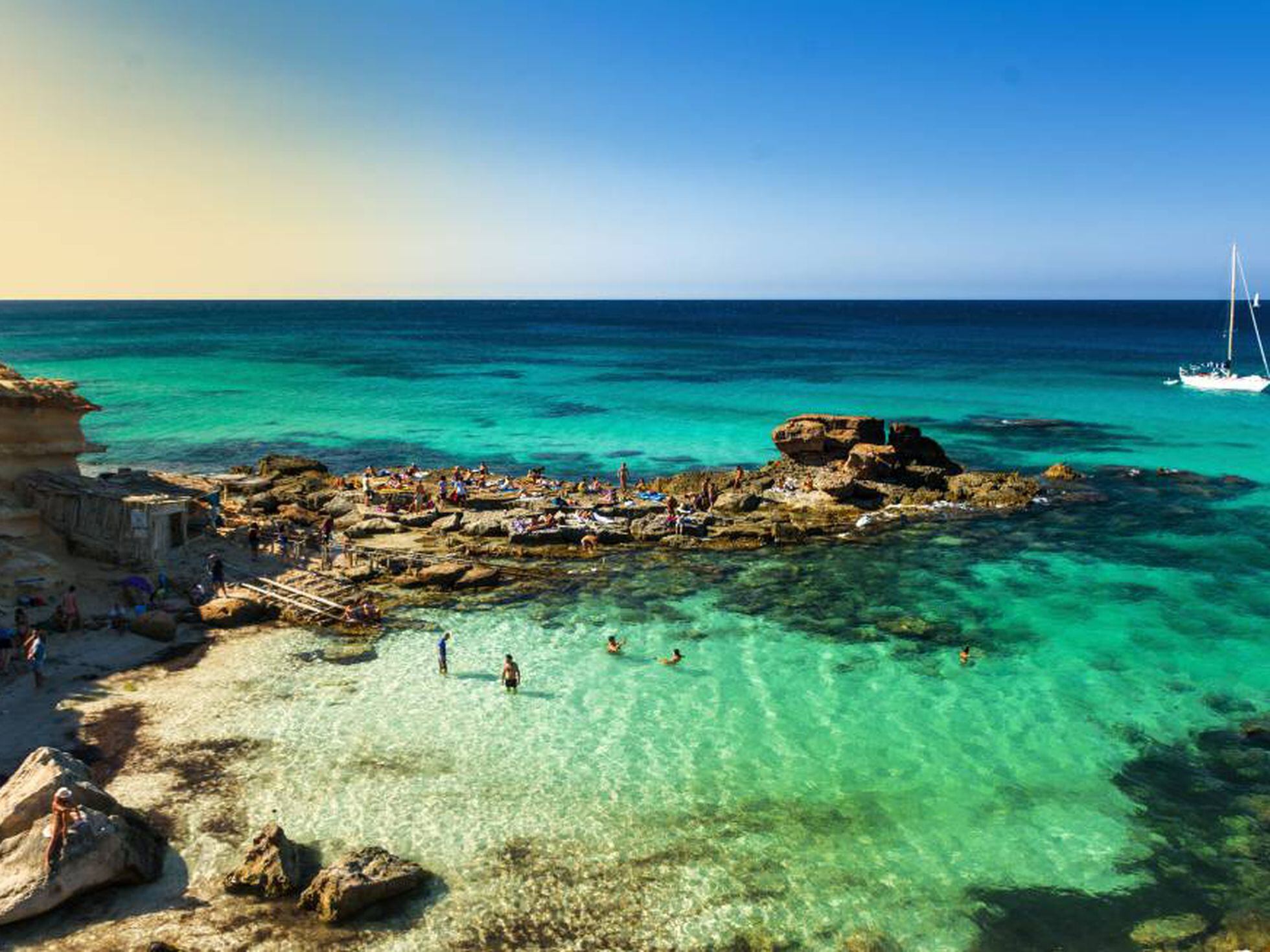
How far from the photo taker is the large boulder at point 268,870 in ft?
44.8

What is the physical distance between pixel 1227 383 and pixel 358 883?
87096mm

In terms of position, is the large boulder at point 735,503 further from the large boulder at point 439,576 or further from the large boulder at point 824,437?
the large boulder at point 439,576

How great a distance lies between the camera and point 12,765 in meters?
16.8

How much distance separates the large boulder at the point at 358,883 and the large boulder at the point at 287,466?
105 ft

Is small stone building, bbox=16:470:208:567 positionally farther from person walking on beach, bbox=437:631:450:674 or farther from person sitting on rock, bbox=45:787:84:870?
person sitting on rock, bbox=45:787:84:870

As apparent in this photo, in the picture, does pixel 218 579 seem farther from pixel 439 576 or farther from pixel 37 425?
pixel 37 425

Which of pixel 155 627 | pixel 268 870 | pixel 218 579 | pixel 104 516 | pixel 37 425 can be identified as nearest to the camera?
pixel 268 870

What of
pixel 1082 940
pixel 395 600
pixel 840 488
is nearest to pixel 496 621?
pixel 395 600

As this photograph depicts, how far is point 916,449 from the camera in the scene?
43.1 meters

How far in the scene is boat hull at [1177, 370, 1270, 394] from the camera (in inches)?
2921

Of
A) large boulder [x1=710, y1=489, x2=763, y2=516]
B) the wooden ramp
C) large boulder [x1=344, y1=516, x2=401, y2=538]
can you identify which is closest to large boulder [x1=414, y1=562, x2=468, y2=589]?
the wooden ramp

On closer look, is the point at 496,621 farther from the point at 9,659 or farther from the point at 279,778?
the point at 9,659

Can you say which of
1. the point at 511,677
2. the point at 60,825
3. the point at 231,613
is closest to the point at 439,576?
the point at 231,613

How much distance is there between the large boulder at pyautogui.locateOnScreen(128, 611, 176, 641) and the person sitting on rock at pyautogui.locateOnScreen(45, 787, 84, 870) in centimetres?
1040
